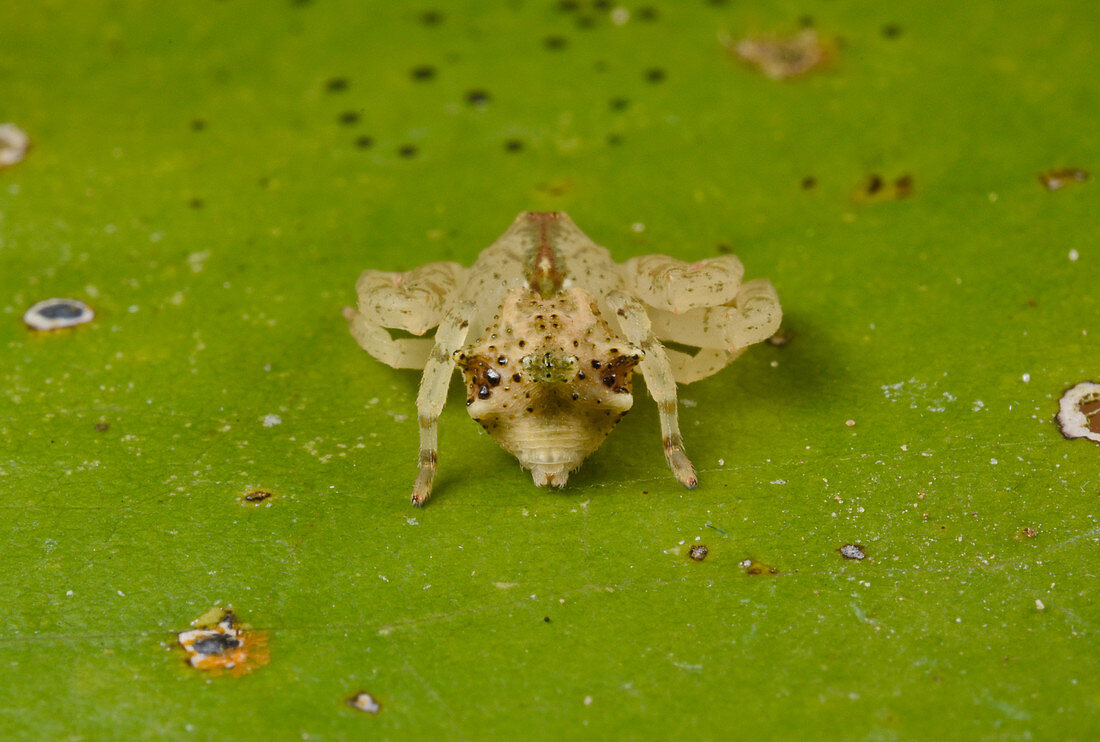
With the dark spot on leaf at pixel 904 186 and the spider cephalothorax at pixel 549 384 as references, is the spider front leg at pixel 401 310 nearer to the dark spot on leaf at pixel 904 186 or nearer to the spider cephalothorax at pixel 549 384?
the spider cephalothorax at pixel 549 384

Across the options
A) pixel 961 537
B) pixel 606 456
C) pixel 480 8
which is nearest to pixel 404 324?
pixel 606 456

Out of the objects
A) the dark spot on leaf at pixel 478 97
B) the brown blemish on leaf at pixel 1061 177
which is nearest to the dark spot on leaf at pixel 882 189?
the brown blemish on leaf at pixel 1061 177

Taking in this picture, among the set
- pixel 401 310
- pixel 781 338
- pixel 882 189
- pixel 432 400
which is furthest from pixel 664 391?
pixel 882 189

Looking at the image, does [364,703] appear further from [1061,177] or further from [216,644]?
[1061,177]

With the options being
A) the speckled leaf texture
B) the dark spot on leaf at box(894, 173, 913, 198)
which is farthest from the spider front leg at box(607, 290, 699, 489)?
the dark spot on leaf at box(894, 173, 913, 198)

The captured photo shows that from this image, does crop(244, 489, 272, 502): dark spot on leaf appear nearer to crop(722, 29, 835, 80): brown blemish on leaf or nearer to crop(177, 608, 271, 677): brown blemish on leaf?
crop(177, 608, 271, 677): brown blemish on leaf
